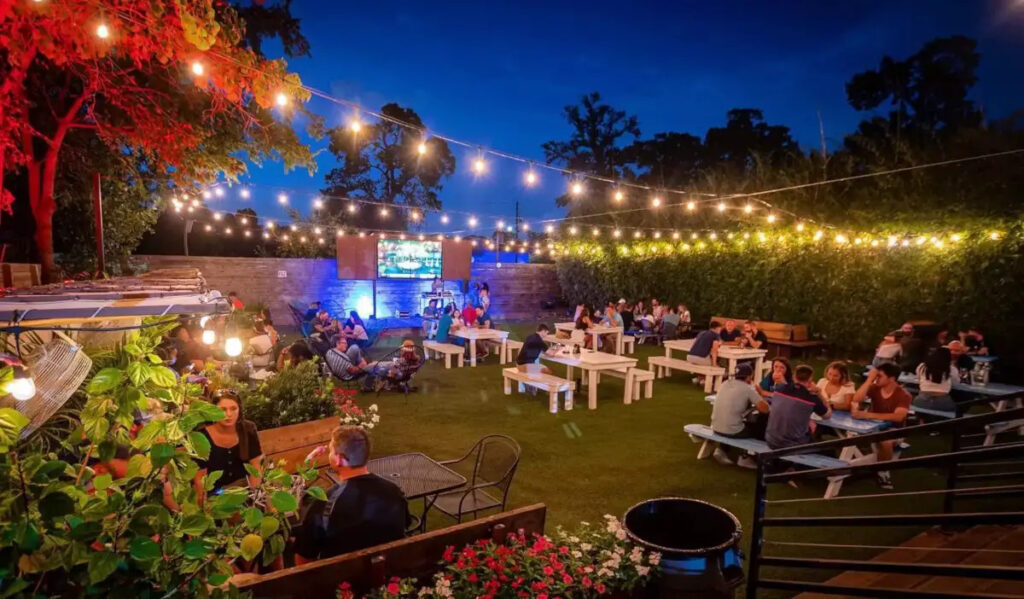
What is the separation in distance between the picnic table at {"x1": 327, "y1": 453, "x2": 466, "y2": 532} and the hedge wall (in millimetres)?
10731

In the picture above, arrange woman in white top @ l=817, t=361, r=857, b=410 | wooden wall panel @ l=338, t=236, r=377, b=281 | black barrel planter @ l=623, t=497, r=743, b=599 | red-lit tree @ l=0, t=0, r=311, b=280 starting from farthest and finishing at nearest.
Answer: wooden wall panel @ l=338, t=236, r=377, b=281 < woman in white top @ l=817, t=361, r=857, b=410 < red-lit tree @ l=0, t=0, r=311, b=280 < black barrel planter @ l=623, t=497, r=743, b=599

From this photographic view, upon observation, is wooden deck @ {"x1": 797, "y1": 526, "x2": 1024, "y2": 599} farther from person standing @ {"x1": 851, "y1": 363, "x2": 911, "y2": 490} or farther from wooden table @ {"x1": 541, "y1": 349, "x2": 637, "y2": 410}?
wooden table @ {"x1": 541, "y1": 349, "x2": 637, "y2": 410}

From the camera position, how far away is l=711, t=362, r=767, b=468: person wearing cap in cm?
571

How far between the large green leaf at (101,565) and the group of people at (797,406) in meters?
5.50

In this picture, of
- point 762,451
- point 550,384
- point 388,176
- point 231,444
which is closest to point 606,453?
point 550,384

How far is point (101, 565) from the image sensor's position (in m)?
1.11

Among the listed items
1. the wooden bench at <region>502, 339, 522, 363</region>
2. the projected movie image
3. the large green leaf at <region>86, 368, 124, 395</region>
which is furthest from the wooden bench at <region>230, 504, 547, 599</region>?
the projected movie image

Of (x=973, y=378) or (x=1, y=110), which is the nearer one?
(x=1, y=110)

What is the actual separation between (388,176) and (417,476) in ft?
74.7

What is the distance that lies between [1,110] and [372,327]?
41.4 ft

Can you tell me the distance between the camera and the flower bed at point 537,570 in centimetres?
239

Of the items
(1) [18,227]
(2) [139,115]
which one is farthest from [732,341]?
(1) [18,227]

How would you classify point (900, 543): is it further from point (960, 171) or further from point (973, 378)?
point (960, 171)

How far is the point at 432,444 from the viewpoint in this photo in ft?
20.9
